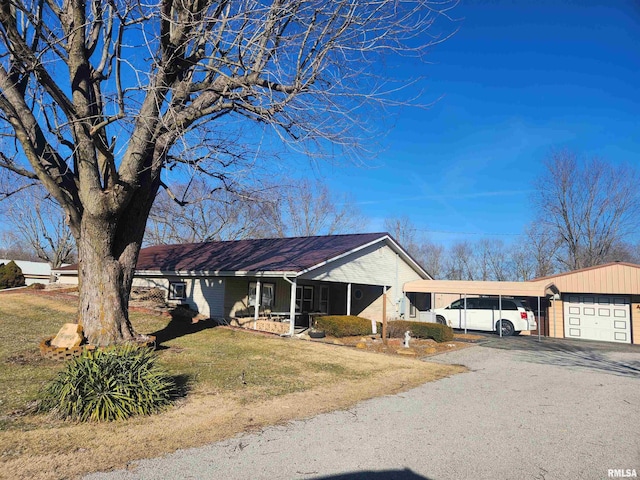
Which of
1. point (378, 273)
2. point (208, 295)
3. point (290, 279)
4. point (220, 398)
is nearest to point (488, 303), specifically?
point (378, 273)

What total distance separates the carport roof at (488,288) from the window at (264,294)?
690cm

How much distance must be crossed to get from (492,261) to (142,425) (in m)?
53.0

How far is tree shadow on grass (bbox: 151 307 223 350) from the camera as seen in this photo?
13.1 m

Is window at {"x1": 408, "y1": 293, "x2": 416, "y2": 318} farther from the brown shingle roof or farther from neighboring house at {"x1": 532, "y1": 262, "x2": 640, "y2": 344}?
neighboring house at {"x1": 532, "y1": 262, "x2": 640, "y2": 344}

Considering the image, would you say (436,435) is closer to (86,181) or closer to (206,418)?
(206,418)

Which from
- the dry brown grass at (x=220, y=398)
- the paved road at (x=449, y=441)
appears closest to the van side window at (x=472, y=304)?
the dry brown grass at (x=220, y=398)

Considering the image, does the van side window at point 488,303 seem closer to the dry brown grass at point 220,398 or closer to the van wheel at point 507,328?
the van wheel at point 507,328

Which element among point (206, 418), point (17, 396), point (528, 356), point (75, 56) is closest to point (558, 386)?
point (528, 356)

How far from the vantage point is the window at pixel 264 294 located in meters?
20.2

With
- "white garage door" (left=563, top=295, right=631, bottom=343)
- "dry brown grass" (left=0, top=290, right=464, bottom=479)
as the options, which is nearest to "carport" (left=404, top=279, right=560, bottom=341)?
"white garage door" (left=563, top=295, right=631, bottom=343)

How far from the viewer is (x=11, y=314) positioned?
16719mm

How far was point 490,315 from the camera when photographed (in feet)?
71.6

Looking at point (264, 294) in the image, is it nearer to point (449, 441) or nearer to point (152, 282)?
point (152, 282)

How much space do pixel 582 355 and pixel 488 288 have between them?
19.0ft
